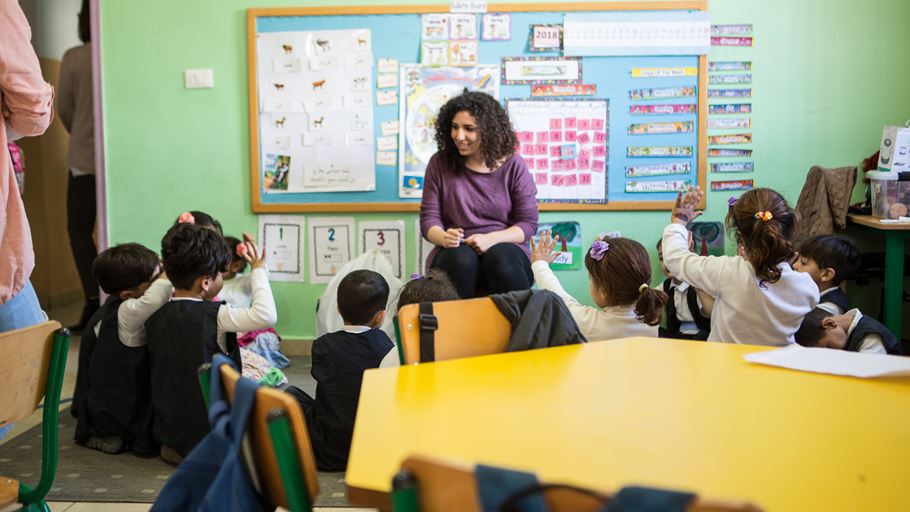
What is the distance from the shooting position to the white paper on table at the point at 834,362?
1.43 m

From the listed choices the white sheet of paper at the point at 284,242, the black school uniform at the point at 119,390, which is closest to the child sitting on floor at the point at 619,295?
→ the black school uniform at the point at 119,390

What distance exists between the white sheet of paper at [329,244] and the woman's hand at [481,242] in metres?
0.94

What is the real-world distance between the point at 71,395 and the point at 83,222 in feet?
4.48

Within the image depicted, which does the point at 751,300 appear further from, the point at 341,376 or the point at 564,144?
the point at 564,144

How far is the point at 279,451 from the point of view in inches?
41.1

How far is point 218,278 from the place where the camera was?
2959mm

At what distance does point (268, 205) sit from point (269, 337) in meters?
0.64

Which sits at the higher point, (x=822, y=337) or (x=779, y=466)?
(x=779, y=466)

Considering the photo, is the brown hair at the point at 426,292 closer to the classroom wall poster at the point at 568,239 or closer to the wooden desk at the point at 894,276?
the classroom wall poster at the point at 568,239

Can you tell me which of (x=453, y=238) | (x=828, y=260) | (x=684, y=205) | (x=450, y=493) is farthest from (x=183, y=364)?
→ (x=828, y=260)

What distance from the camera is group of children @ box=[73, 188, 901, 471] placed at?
95.3 inches

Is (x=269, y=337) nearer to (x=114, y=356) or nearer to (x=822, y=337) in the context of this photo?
(x=114, y=356)

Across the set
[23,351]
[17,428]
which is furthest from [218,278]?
[23,351]

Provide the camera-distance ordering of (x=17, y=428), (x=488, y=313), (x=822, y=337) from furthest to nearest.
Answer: (x=17, y=428) → (x=822, y=337) → (x=488, y=313)
